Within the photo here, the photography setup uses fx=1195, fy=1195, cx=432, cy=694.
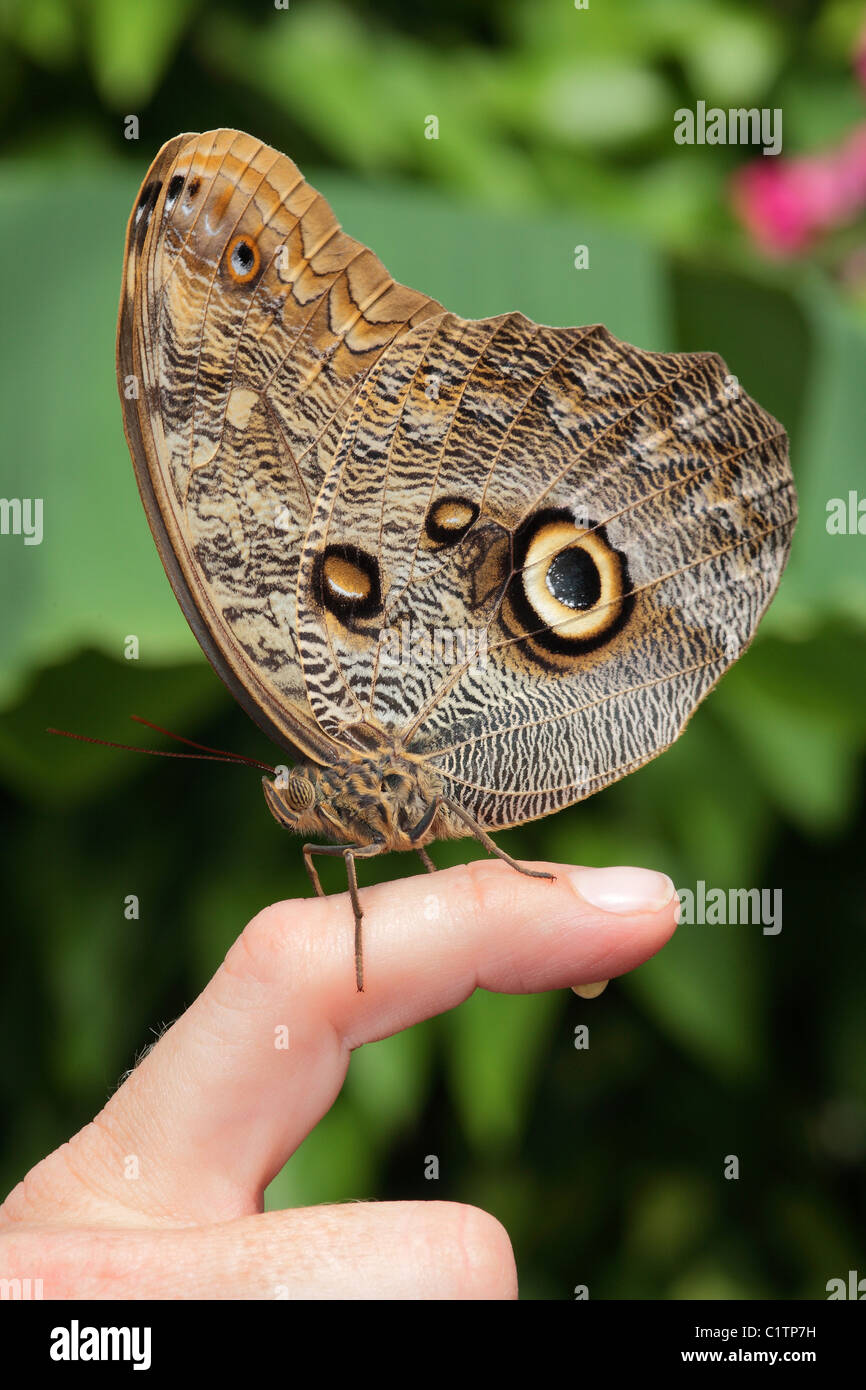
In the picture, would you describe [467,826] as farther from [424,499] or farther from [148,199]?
[148,199]

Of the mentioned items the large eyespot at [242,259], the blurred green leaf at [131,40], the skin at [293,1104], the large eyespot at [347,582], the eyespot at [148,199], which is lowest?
the skin at [293,1104]

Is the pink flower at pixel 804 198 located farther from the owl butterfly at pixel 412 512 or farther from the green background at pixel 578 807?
the owl butterfly at pixel 412 512

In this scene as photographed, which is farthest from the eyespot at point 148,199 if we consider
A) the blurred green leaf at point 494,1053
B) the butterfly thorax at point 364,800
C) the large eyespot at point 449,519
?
the blurred green leaf at point 494,1053

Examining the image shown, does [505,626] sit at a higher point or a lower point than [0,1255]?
higher

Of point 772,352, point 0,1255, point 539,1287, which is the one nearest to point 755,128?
point 772,352

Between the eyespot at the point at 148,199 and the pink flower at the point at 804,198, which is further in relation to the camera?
the pink flower at the point at 804,198

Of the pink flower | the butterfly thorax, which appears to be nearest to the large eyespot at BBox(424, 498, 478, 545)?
the butterfly thorax

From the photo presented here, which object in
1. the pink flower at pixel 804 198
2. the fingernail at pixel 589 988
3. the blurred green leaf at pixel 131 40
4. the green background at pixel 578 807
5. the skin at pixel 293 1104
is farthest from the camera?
the pink flower at pixel 804 198

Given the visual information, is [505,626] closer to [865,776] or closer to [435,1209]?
[435,1209]

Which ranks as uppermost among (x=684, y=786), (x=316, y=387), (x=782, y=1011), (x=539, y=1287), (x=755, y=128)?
(x=755, y=128)
